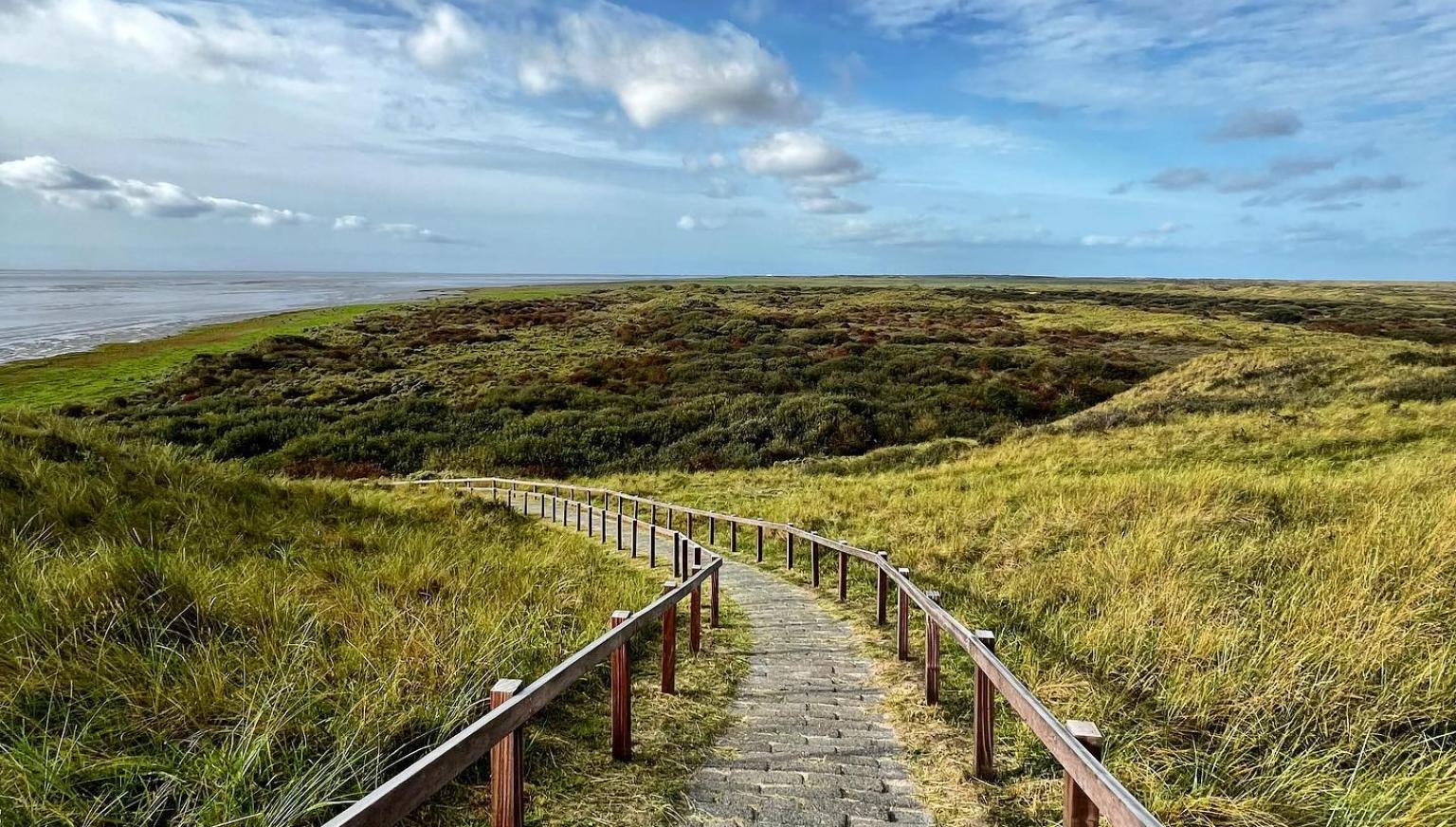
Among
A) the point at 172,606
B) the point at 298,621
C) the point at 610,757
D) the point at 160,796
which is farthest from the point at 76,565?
the point at 610,757

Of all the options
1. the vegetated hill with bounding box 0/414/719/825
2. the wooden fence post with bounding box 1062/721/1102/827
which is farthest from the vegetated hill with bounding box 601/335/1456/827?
the vegetated hill with bounding box 0/414/719/825

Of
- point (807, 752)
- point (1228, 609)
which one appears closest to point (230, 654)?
point (807, 752)

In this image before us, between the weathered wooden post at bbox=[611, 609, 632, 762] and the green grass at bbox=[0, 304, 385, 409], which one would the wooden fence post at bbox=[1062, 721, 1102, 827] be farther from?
the green grass at bbox=[0, 304, 385, 409]

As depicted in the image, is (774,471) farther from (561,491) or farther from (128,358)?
(128,358)

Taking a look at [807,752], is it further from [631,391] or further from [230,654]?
[631,391]

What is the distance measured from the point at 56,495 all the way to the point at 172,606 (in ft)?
12.8

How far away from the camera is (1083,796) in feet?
10.3

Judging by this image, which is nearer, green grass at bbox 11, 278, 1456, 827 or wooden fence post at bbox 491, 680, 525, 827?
wooden fence post at bbox 491, 680, 525, 827

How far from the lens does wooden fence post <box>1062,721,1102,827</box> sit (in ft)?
10.1

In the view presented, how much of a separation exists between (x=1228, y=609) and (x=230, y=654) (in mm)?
7722

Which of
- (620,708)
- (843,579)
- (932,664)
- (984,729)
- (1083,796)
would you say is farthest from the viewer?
(843,579)

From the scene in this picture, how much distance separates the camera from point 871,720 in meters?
5.73

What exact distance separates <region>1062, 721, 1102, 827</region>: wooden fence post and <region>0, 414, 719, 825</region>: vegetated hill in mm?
2059

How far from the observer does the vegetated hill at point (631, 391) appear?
3231 centimetres
